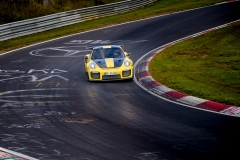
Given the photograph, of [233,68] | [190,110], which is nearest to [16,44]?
[233,68]

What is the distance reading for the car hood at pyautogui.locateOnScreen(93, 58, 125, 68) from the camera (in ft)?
70.3

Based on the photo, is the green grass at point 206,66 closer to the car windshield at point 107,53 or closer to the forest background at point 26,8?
the car windshield at point 107,53

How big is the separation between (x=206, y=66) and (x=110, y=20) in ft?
55.4

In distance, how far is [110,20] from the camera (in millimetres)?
39281

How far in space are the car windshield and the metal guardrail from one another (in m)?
12.6

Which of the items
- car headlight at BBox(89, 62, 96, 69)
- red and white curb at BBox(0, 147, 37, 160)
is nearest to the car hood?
car headlight at BBox(89, 62, 96, 69)

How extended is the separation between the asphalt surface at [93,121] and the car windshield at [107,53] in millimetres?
1036

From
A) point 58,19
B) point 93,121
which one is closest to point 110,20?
point 58,19

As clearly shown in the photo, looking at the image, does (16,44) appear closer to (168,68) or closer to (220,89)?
(168,68)

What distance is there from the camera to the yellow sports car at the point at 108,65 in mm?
20922

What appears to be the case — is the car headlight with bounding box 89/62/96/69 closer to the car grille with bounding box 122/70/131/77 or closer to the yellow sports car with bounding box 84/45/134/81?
the yellow sports car with bounding box 84/45/134/81

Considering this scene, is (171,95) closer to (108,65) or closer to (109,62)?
(108,65)

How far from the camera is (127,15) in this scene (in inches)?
1624

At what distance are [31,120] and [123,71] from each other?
23.9ft
